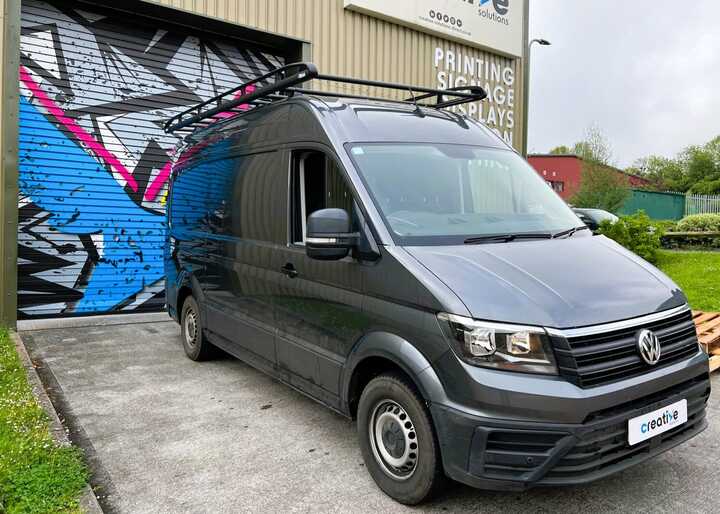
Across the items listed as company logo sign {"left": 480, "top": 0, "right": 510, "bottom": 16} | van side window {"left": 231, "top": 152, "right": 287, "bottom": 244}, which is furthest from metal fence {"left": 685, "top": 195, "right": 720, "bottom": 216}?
van side window {"left": 231, "top": 152, "right": 287, "bottom": 244}

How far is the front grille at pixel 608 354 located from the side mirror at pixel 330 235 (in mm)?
1230

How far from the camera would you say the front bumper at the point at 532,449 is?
8.11 ft

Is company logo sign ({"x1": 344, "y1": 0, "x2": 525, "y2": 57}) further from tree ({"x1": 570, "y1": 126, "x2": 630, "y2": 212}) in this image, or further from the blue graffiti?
tree ({"x1": 570, "y1": 126, "x2": 630, "y2": 212})

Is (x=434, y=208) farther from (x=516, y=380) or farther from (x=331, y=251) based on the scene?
(x=516, y=380)

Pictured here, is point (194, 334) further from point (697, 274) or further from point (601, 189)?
point (601, 189)

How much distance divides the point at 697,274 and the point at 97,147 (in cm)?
990

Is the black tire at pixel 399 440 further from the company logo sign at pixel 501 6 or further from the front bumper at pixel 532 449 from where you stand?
the company logo sign at pixel 501 6

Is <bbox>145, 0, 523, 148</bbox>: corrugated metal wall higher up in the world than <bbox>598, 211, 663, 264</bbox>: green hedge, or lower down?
higher up

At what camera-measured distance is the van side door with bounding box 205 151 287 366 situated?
13.6ft

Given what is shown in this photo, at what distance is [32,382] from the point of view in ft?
15.3

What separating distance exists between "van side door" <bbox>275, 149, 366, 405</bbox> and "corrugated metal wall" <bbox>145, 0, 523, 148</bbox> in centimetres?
530

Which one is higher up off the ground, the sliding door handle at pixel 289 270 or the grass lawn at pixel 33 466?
the sliding door handle at pixel 289 270

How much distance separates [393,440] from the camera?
300cm

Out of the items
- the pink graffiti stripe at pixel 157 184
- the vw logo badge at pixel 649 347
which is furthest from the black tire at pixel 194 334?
the vw logo badge at pixel 649 347
